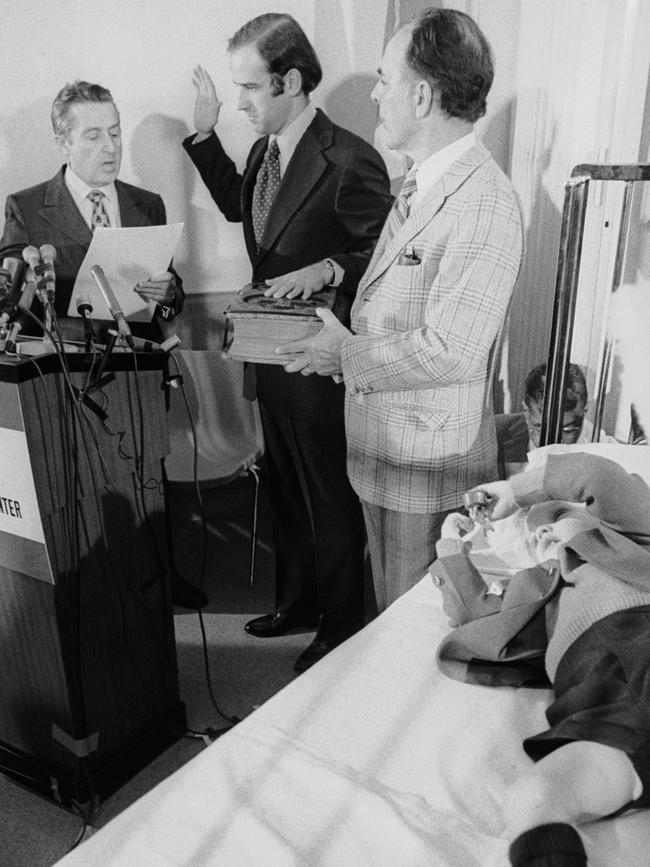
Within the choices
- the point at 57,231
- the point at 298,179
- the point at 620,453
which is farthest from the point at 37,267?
the point at 620,453

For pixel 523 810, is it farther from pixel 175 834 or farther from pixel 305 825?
pixel 175 834

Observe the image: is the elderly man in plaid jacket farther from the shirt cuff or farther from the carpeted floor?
the carpeted floor

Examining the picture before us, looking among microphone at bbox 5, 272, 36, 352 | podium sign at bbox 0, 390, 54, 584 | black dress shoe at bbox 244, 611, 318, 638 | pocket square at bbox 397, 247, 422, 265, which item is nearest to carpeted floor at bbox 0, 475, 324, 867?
black dress shoe at bbox 244, 611, 318, 638

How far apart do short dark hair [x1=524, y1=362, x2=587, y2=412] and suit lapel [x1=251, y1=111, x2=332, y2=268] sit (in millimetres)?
910

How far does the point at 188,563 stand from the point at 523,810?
2.28 m

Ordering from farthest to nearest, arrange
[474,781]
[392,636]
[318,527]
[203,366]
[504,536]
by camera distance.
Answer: [203,366] < [318,527] < [504,536] < [392,636] < [474,781]

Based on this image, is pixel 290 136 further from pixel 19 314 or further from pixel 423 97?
pixel 19 314

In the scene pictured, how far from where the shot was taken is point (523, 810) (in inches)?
32.9

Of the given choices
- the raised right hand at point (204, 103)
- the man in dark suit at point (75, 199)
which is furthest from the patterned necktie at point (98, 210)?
the raised right hand at point (204, 103)

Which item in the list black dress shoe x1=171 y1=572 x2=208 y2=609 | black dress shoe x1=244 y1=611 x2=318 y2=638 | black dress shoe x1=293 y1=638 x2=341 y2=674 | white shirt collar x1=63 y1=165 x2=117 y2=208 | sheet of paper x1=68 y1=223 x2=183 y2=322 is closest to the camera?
sheet of paper x1=68 y1=223 x2=183 y2=322

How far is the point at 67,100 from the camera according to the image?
226cm

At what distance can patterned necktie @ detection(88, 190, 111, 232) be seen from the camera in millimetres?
2350

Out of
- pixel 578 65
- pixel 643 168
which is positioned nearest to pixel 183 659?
pixel 643 168

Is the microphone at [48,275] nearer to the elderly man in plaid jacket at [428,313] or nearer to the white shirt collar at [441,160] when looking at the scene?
the elderly man in plaid jacket at [428,313]
